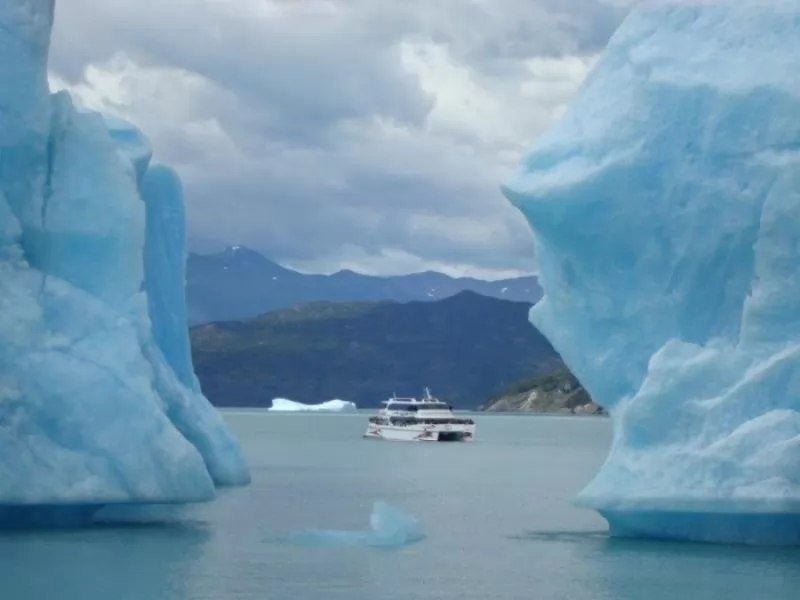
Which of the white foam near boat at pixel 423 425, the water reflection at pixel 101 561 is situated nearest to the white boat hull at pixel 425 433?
the white foam near boat at pixel 423 425

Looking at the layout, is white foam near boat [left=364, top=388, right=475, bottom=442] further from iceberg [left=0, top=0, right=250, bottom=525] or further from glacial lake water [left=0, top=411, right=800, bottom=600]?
iceberg [left=0, top=0, right=250, bottom=525]

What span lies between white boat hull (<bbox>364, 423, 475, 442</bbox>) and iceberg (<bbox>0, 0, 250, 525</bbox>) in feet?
152

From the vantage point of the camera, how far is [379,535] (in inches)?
859

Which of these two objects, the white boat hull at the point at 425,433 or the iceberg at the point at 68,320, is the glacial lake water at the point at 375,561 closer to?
the iceberg at the point at 68,320

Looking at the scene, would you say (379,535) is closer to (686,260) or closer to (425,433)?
(686,260)

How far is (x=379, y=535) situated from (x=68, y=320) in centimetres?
514

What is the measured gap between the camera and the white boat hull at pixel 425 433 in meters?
68.8

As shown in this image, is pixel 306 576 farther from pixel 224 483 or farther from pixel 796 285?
pixel 224 483

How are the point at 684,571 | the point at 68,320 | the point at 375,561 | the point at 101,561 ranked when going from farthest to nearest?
the point at 68,320
the point at 375,561
the point at 101,561
the point at 684,571

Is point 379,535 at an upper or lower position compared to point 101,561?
upper

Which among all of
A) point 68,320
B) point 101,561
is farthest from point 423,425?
point 101,561

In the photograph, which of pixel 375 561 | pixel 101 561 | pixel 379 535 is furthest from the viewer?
pixel 379 535

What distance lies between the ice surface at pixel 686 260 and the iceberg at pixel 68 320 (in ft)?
17.3

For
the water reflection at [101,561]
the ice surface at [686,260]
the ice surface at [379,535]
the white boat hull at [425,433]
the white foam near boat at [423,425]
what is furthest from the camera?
the white foam near boat at [423,425]
